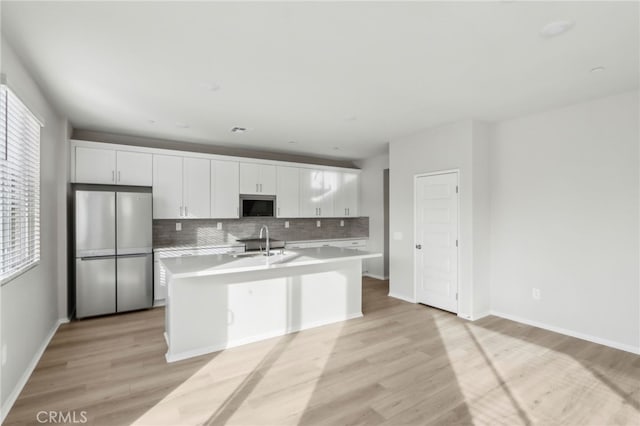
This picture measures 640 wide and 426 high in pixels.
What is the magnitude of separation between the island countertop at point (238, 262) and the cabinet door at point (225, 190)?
6.20 feet

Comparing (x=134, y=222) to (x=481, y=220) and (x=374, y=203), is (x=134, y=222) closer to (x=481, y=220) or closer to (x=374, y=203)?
(x=374, y=203)

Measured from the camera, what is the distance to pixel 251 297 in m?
3.45

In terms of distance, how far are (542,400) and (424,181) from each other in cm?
300

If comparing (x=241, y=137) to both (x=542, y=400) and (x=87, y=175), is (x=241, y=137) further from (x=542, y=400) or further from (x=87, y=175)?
(x=542, y=400)

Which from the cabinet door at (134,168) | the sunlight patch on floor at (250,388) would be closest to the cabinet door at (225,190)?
the cabinet door at (134,168)

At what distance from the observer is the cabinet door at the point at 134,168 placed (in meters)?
4.69

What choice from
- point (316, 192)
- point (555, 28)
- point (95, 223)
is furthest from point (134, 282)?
point (555, 28)

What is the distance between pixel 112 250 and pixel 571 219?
18.4ft

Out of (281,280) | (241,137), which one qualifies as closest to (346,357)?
(281,280)

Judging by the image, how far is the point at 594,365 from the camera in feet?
9.53

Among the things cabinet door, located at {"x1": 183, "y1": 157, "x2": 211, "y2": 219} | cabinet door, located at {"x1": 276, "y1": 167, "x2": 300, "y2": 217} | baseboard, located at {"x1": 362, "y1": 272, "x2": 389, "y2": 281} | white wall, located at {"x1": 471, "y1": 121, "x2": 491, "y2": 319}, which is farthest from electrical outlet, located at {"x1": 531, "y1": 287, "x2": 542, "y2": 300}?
cabinet door, located at {"x1": 183, "y1": 157, "x2": 211, "y2": 219}

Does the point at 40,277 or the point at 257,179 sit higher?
the point at 257,179

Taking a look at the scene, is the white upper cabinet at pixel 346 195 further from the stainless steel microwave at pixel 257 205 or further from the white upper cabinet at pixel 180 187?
the white upper cabinet at pixel 180 187

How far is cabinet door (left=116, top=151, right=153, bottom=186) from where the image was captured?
469cm
